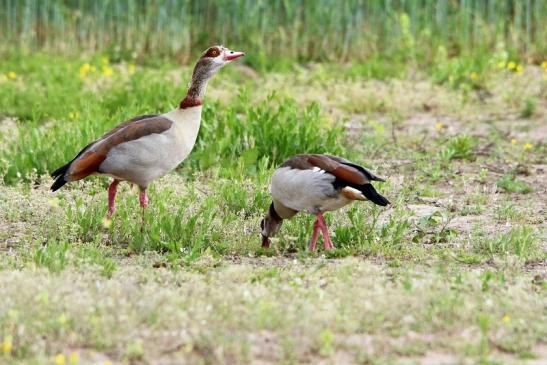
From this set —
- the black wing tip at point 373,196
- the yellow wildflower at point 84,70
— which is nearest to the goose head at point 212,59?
the black wing tip at point 373,196

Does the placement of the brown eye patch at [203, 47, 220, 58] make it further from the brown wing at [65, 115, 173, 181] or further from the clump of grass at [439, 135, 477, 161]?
the clump of grass at [439, 135, 477, 161]

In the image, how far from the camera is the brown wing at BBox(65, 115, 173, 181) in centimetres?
748

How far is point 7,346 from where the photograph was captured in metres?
4.96

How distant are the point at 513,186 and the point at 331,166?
2949 mm

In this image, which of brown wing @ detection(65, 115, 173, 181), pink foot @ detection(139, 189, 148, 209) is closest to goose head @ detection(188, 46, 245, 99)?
brown wing @ detection(65, 115, 173, 181)

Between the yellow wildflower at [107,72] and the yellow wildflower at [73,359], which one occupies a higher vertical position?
the yellow wildflower at [73,359]

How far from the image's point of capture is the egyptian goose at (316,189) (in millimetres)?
6949

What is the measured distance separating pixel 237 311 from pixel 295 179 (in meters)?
1.81

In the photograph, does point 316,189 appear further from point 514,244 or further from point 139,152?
point 514,244

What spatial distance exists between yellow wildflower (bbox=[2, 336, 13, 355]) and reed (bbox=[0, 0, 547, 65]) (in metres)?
10.5

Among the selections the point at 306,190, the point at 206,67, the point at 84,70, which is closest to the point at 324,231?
the point at 306,190

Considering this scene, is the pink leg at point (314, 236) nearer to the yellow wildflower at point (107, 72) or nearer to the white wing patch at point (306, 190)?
the white wing patch at point (306, 190)

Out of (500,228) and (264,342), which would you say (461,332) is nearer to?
(264,342)

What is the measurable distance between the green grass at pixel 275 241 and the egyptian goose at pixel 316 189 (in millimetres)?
157
